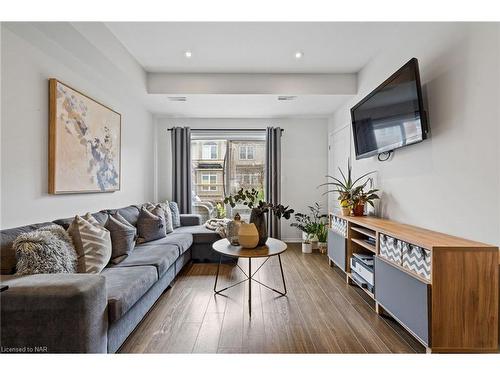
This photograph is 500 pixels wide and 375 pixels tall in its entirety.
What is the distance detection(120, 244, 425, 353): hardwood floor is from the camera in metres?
1.59

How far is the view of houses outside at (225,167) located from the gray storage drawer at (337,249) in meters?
1.94

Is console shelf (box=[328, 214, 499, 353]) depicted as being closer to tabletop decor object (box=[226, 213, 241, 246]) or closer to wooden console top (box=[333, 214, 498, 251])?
wooden console top (box=[333, 214, 498, 251])

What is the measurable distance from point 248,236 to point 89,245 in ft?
4.04

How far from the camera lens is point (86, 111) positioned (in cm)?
245

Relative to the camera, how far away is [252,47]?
2.73 meters

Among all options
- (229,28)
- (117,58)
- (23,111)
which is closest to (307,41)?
(229,28)

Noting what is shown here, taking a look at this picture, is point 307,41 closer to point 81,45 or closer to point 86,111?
point 81,45

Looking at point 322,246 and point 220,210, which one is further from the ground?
point 220,210

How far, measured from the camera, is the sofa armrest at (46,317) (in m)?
1.19

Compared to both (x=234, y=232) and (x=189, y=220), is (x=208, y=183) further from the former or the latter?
(x=234, y=232)

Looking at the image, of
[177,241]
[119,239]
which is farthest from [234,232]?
[119,239]

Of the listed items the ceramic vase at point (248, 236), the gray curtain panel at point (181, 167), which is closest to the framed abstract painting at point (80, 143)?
the gray curtain panel at point (181, 167)

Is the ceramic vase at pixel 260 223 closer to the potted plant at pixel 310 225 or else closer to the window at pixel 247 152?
the potted plant at pixel 310 225

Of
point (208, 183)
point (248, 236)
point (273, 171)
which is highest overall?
point (273, 171)
